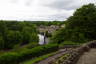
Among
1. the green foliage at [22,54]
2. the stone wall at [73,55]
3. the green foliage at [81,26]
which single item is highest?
the green foliage at [81,26]

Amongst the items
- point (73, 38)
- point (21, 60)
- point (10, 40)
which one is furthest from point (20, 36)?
point (21, 60)

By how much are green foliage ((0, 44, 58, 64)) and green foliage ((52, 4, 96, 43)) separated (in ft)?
29.3

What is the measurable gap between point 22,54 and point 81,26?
19.7m

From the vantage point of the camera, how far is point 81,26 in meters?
39.1

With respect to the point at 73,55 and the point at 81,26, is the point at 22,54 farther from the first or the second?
the point at 81,26

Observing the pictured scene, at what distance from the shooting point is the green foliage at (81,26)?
38075 mm

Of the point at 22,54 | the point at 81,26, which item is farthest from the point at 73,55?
the point at 81,26

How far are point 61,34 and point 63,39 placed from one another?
4.72 ft

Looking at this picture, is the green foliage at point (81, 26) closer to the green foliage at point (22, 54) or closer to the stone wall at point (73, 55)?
the green foliage at point (22, 54)

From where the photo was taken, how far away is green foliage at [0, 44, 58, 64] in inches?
807

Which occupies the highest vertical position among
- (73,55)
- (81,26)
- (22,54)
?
(81,26)

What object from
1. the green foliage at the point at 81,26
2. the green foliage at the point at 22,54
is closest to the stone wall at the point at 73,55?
the green foliage at the point at 22,54

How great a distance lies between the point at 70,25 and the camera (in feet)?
131

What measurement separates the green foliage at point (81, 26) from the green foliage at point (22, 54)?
29.3 feet
